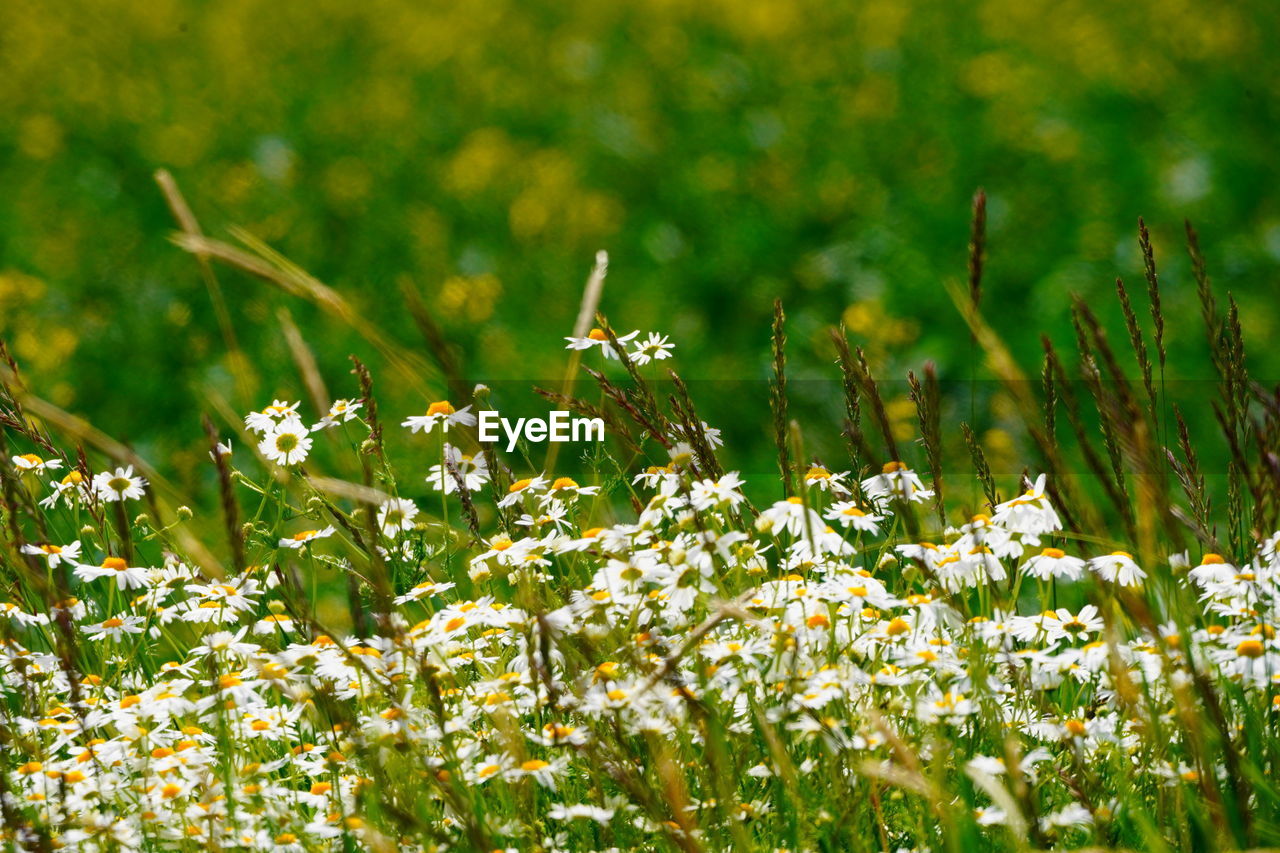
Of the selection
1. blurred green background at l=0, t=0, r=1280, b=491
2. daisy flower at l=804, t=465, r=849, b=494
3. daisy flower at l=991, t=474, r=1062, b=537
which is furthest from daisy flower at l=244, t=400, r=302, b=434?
A: blurred green background at l=0, t=0, r=1280, b=491

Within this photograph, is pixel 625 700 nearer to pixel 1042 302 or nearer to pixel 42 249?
pixel 1042 302

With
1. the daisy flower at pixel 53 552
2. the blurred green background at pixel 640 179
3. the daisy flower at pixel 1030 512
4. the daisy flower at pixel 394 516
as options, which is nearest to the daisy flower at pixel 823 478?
the daisy flower at pixel 1030 512

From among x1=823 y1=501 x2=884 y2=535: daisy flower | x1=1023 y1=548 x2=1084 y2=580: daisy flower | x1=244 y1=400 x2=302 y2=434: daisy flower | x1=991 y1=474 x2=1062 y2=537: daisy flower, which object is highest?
x1=244 y1=400 x2=302 y2=434: daisy flower

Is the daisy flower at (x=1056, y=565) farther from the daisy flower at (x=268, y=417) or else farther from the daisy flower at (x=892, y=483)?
the daisy flower at (x=268, y=417)

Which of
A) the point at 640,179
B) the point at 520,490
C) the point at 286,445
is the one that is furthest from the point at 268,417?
the point at 640,179

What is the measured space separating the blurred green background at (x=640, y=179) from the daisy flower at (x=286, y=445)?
197 cm

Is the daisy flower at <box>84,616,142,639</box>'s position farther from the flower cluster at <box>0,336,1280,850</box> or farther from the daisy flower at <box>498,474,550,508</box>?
the daisy flower at <box>498,474,550,508</box>

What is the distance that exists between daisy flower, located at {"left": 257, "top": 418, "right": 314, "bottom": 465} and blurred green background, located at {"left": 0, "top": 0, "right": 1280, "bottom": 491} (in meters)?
1.97

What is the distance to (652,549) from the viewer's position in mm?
1919

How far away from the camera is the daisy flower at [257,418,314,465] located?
2156 mm

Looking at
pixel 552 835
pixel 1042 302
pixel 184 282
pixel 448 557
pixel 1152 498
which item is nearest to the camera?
pixel 1152 498

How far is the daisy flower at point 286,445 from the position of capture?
2.16 m

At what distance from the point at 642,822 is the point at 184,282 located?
4.24 meters

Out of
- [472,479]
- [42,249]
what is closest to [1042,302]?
[472,479]
